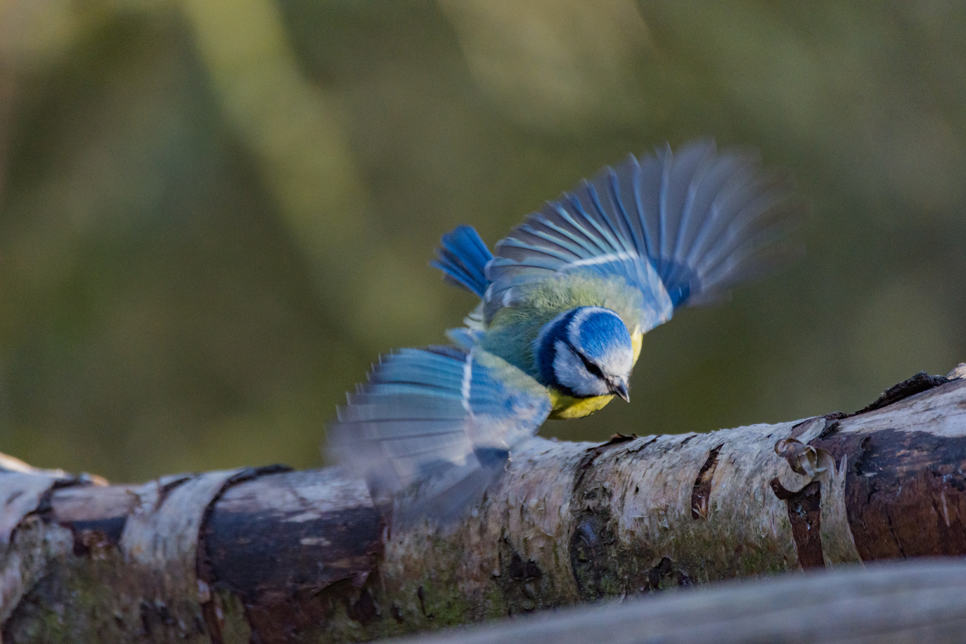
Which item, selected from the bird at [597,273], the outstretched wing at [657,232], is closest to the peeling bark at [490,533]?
the bird at [597,273]

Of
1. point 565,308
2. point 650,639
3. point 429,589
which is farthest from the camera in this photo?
point 565,308

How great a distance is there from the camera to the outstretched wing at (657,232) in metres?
1.33

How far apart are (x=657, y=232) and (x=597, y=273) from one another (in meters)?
0.14

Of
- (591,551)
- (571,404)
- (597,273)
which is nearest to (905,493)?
(591,551)

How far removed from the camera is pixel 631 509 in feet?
2.43

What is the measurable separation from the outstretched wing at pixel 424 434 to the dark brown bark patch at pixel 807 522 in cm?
32

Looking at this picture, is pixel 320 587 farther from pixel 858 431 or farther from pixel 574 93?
pixel 574 93

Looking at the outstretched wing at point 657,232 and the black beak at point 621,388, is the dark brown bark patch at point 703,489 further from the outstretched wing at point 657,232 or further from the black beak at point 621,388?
the outstretched wing at point 657,232

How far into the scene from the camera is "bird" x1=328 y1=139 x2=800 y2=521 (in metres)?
1.11

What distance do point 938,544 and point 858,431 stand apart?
0.32ft

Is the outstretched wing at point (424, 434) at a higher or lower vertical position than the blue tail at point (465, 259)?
lower

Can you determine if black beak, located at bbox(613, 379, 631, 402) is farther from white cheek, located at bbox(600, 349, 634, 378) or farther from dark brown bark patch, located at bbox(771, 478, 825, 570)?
dark brown bark patch, located at bbox(771, 478, 825, 570)

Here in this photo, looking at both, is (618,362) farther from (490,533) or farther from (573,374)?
(490,533)

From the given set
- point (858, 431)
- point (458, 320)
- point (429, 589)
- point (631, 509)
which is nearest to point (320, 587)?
point (429, 589)
